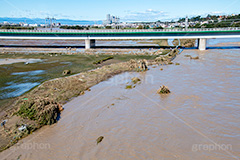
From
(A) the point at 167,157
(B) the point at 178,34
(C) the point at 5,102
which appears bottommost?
(A) the point at 167,157

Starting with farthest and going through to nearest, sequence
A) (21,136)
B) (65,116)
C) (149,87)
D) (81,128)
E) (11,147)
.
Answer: (149,87)
(65,116)
(81,128)
(21,136)
(11,147)

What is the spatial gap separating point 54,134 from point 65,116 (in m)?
2.75

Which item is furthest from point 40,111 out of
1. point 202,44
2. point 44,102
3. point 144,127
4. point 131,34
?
point 202,44

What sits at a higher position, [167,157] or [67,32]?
[67,32]

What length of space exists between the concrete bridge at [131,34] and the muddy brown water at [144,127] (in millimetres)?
37077

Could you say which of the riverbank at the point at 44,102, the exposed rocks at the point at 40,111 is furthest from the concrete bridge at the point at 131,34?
the exposed rocks at the point at 40,111

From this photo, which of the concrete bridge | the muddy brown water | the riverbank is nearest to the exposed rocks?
the riverbank

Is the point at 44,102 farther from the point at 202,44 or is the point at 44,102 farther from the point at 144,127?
the point at 202,44

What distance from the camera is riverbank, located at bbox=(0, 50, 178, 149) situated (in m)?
14.2

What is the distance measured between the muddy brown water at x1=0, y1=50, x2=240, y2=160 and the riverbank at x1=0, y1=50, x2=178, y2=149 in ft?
2.32

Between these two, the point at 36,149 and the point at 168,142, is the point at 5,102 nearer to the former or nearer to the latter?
the point at 36,149

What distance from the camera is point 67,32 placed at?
62.9 m

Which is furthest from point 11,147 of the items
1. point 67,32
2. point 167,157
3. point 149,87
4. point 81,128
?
point 67,32

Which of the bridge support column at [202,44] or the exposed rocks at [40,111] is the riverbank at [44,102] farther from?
the bridge support column at [202,44]
